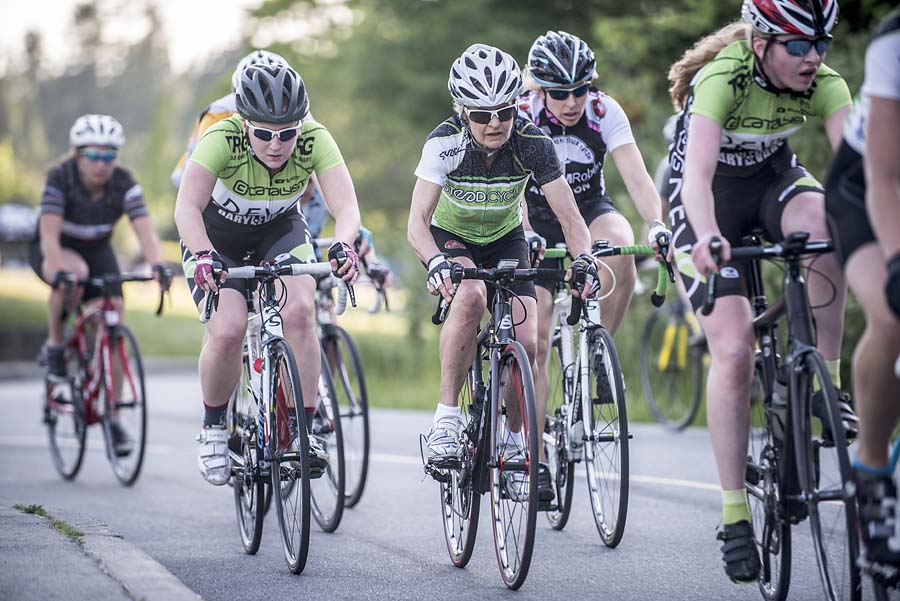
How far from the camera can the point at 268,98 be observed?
6559 mm

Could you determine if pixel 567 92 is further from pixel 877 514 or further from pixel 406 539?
pixel 877 514

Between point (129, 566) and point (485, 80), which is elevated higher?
point (485, 80)

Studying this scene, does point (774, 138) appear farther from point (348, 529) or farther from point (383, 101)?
point (383, 101)

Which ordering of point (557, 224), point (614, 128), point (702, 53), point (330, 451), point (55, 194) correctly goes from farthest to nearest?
1. point (55, 194)
2. point (330, 451)
3. point (557, 224)
4. point (614, 128)
5. point (702, 53)

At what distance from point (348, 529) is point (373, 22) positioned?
3336 cm

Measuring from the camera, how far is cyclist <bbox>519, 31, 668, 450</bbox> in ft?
23.7

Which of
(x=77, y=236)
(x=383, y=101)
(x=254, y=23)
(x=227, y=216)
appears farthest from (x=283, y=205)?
(x=254, y=23)

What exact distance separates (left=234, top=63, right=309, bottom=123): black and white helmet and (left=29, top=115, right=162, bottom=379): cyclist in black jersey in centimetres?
340

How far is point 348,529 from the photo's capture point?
7488 millimetres

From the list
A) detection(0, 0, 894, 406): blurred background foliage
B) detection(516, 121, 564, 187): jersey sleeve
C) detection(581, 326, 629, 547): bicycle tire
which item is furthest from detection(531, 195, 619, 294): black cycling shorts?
detection(0, 0, 894, 406): blurred background foliage

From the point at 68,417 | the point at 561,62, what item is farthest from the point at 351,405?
the point at 68,417

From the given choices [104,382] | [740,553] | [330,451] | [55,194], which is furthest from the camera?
[55,194]

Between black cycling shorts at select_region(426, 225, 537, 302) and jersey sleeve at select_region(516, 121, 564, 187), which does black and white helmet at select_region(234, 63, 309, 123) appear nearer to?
black cycling shorts at select_region(426, 225, 537, 302)

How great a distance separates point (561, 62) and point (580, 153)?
61cm
